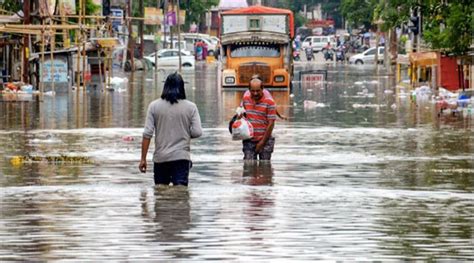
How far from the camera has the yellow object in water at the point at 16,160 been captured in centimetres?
2086

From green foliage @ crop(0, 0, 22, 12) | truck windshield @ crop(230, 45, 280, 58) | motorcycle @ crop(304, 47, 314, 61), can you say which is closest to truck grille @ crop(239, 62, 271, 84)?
truck windshield @ crop(230, 45, 280, 58)

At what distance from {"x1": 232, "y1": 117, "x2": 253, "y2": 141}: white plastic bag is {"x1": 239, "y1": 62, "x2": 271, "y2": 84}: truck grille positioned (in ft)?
117

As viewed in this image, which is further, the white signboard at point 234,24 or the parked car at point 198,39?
the parked car at point 198,39

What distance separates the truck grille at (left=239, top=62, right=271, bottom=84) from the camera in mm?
55281

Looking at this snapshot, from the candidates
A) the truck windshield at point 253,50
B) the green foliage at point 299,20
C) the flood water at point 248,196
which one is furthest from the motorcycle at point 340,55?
the flood water at point 248,196

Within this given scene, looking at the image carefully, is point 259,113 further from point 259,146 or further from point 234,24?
point 234,24

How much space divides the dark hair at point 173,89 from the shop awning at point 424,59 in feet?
116

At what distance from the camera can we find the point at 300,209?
14.5 meters

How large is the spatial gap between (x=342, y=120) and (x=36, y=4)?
23216 millimetres

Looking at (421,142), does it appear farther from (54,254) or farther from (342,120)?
(54,254)

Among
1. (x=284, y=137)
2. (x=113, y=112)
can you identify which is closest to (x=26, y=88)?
(x=113, y=112)

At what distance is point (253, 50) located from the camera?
2280 inches

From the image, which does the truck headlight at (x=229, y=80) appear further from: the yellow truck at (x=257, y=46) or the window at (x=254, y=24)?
the window at (x=254, y=24)

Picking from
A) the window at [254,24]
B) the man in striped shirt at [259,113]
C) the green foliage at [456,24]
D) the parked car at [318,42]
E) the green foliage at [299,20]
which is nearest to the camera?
the man in striped shirt at [259,113]
